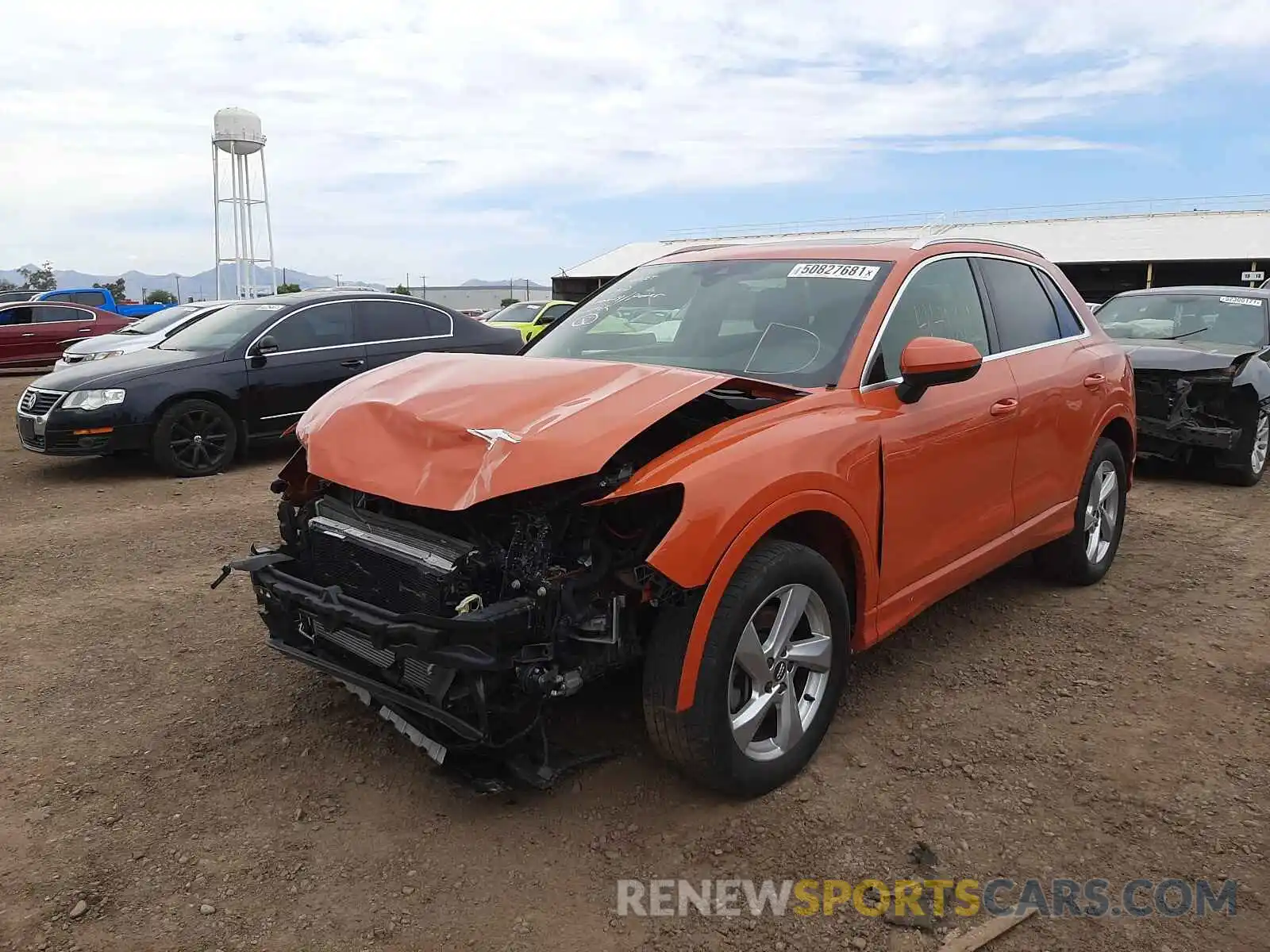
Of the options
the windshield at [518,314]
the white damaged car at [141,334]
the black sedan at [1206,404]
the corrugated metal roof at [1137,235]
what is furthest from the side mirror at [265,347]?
the corrugated metal roof at [1137,235]

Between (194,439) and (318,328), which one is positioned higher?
(318,328)

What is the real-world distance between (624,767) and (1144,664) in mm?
2464

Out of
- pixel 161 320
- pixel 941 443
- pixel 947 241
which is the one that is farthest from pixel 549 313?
pixel 941 443

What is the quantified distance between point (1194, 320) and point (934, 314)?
637 centimetres

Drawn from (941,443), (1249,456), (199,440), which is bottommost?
(1249,456)

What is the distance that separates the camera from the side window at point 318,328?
29.1 ft

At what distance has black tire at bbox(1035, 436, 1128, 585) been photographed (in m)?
5.00

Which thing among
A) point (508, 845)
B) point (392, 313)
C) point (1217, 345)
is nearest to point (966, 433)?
point (508, 845)

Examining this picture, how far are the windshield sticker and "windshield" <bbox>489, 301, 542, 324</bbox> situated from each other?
1552 centimetres

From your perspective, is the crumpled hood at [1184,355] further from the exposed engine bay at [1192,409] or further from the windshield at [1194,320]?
the windshield at [1194,320]

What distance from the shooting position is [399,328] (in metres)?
9.60

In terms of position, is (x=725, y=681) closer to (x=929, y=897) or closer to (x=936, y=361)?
(x=929, y=897)

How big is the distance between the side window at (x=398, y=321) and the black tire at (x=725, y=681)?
23.6 ft

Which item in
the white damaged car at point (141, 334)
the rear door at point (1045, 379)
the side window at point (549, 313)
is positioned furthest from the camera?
the side window at point (549, 313)
